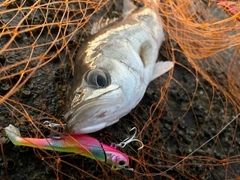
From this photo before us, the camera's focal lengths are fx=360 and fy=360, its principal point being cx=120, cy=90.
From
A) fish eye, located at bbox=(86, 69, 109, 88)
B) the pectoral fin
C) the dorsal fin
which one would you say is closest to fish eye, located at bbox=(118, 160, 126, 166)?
fish eye, located at bbox=(86, 69, 109, 88)

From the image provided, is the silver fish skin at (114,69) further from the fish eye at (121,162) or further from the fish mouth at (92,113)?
the fish eye at (121,162)

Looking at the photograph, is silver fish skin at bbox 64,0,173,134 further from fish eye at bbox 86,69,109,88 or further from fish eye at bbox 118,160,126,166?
fish eye at bbox 118,160,126,166

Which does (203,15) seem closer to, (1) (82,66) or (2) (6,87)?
(1) (82,66)

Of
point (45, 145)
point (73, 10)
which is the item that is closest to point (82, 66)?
point (45, 145)

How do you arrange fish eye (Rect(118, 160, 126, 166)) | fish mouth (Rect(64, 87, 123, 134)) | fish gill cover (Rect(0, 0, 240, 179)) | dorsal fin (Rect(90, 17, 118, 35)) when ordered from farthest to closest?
dorsal fin (Rect(90, 17, 118, 35))
fish gill cover (Rect(0, 0, 240, 179))
fish eye (Rect(118, 160, 126, 166))
fish mouth (Rect(64, 87, 123, 134))

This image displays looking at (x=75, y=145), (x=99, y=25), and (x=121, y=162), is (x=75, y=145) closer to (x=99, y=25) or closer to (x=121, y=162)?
(x=121, y=162)

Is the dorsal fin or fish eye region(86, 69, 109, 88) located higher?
the dorsal fin

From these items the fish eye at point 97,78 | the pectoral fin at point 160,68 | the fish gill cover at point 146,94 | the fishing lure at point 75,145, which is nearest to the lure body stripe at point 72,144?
the fishing lure at point 75,145
